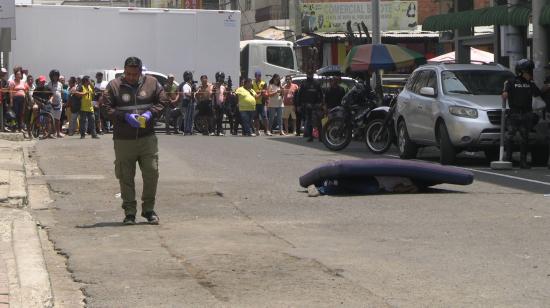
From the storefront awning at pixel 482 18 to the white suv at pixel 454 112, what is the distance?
4.43 meters

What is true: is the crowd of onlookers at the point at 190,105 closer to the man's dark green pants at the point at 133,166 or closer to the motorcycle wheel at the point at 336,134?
the motorcycle wheel at the point at 336,134

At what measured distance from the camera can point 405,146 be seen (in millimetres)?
21344

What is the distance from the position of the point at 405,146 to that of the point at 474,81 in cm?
198

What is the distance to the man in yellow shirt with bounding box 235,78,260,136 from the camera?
1262 inches

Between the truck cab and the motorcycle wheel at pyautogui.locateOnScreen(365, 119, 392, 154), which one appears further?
the truck cab

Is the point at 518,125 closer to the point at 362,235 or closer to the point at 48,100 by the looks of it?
the point at 362,235

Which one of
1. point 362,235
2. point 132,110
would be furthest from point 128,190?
point 362,235

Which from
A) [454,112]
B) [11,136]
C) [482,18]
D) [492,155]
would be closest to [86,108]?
[11,136]

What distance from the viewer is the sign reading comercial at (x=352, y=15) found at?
168ft

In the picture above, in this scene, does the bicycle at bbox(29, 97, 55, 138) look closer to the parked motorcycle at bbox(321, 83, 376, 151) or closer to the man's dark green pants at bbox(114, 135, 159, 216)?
the parked motorcycle at bbox(321, 83, 376, 151)

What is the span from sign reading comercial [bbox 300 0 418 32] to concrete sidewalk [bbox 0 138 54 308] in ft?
119

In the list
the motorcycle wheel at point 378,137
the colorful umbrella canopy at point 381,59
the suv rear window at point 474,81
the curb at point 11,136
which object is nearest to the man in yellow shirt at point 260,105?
the colorful umbrella canopy at point 381,59

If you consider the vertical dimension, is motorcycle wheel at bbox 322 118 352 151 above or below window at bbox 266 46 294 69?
below

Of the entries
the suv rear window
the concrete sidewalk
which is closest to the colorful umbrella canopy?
the suv rear window
